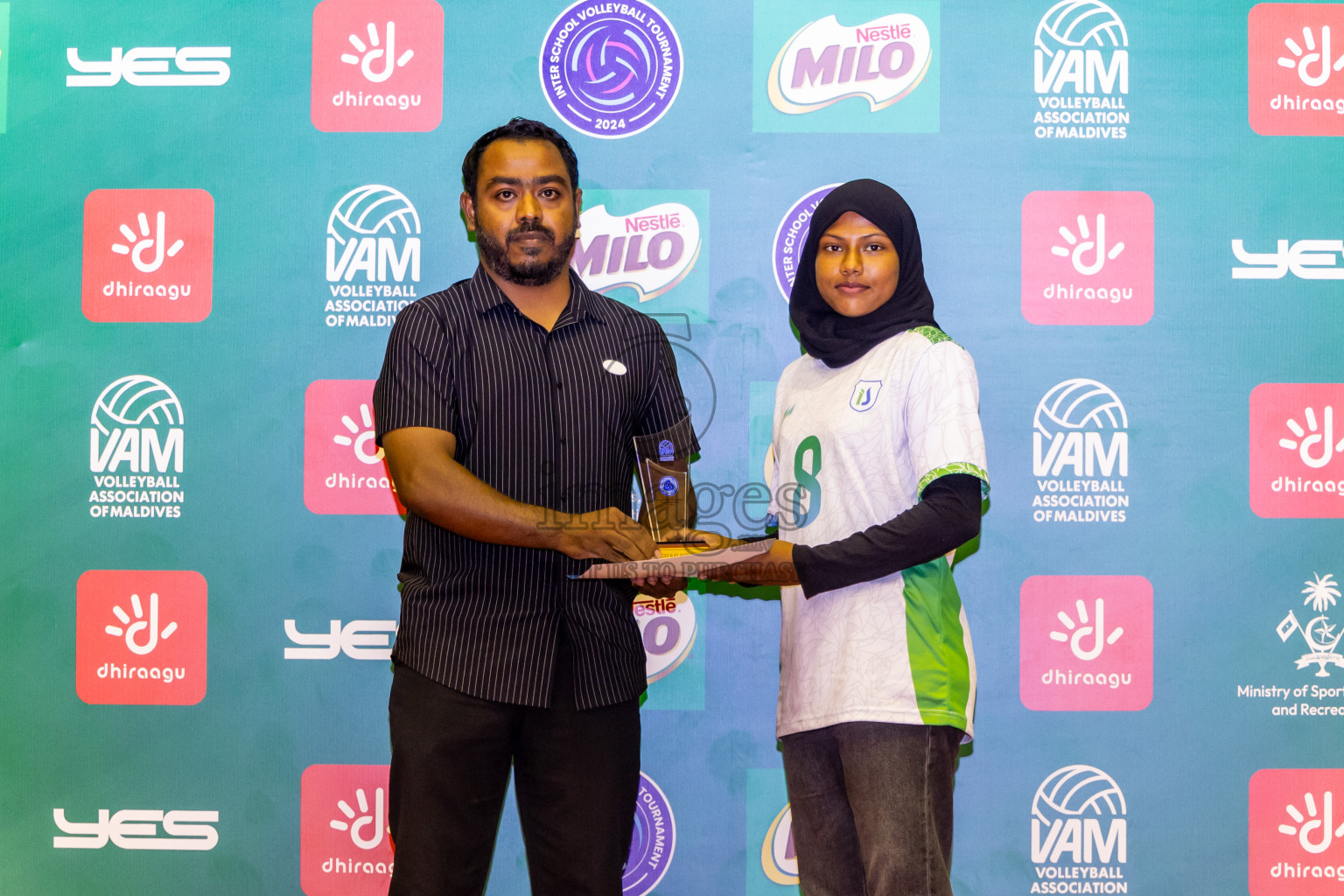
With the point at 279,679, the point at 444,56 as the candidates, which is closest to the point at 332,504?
the point at 279,679

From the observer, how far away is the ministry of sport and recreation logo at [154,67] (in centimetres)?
285

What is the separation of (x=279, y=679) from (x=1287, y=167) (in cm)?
334

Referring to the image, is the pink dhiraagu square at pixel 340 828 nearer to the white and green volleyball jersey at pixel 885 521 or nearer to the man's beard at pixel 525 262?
the white and green volleyball jersey at pixel 885 521

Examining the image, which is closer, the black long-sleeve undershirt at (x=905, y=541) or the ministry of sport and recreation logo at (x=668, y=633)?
the black long-sleeve undershirt at (x=905, y=541)

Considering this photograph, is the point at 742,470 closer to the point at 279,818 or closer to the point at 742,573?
the point at 742,573

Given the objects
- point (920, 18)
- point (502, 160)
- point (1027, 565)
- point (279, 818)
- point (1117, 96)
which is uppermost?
point (920, 18)

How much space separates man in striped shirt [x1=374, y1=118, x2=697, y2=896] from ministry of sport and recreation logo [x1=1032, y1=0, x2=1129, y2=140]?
4.98 ft

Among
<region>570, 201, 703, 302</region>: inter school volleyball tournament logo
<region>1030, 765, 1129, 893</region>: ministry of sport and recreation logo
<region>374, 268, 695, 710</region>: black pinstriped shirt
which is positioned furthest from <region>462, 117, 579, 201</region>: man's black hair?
<region>1030, 765, 1129, 893</region>: ministry of sport and recreation logo

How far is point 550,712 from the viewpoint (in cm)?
205

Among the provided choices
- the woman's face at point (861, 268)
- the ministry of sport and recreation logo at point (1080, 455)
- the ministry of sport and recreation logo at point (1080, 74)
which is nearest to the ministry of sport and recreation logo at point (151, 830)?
the woman's face at point (861, 268)

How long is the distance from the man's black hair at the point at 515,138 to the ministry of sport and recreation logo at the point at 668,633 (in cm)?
122

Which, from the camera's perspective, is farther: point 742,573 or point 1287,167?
point 1287,167

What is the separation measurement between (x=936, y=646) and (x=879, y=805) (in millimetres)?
329

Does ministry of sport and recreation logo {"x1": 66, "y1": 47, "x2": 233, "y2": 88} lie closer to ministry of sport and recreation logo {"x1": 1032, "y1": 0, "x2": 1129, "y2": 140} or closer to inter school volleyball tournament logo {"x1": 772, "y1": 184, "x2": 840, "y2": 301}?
inter school volleyball tournament logo {"x1": 772, "y1": 184, "x2": 840, "y2": 301}
